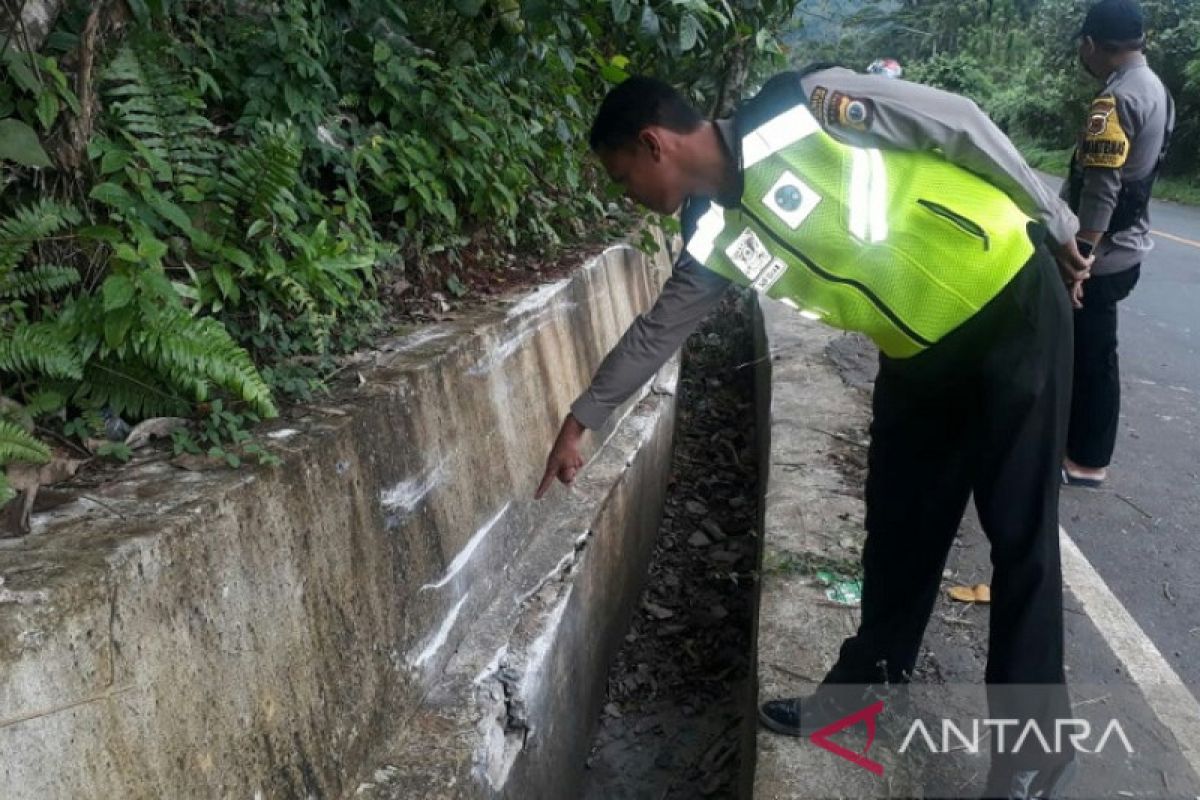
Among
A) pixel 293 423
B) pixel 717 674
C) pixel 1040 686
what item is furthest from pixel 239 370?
pixel 717 674

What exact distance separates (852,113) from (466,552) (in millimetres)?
1718

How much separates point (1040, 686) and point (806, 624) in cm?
87

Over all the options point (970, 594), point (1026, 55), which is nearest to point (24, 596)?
point (970, 594)

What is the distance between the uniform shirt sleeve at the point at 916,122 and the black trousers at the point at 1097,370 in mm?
2174

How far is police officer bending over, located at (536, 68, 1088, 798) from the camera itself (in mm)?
2031

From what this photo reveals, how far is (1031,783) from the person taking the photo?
82.9 inches

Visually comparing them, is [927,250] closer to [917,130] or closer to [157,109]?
[917,130]

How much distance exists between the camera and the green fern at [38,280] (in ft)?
6.48

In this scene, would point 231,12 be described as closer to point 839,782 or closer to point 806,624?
point 806,624

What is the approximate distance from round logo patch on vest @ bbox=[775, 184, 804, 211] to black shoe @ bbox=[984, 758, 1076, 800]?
56.1 inches

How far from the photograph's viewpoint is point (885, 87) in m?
2.11

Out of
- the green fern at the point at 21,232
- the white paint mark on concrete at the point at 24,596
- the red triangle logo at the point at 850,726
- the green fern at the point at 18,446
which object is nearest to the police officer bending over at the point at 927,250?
the red triangle logo at the point at 850,726

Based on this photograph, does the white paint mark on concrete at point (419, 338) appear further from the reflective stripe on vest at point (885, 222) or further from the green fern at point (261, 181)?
the reflective stripe on vest at point (885, 222)

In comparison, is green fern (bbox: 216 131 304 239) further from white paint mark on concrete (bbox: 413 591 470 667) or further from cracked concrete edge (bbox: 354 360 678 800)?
cracked concrete edge (bbox: 354 360 678 800)
